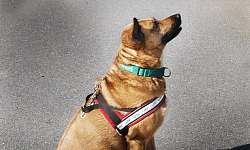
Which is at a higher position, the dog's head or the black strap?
the dog's head

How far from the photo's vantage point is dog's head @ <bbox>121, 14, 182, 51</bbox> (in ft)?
9.84

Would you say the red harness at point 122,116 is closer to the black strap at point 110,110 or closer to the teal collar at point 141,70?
the black strap at point 110,110

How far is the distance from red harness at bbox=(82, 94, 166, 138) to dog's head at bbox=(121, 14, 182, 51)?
643 millimetres

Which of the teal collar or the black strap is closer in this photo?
the black strap

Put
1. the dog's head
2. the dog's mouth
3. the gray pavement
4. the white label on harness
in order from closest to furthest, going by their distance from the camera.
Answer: the white label on harness, the dog's head, the dog's mouth, the gray pavement

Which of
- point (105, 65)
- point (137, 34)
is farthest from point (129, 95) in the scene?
point (105, 65)

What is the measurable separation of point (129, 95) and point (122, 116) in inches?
9.2

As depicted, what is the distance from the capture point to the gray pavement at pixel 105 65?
4156 millimetres

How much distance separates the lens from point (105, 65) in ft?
16.8

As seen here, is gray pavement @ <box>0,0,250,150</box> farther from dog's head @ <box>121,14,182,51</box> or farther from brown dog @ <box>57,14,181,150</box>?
dog's head @ <box>121,14,182,51</box>

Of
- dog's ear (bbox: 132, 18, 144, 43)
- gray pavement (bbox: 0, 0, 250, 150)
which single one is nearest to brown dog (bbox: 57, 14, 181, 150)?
dog's ear (bbox: 132, 18, 144, 43)

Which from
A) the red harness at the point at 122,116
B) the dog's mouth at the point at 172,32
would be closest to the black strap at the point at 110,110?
the red harness at the point at 122,116

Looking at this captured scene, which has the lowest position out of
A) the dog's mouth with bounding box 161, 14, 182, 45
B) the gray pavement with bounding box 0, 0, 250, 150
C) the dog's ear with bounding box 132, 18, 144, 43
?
the gray pavement with bounding box 0, 0, 250, 150

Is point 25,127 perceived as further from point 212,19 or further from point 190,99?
point 212,19
